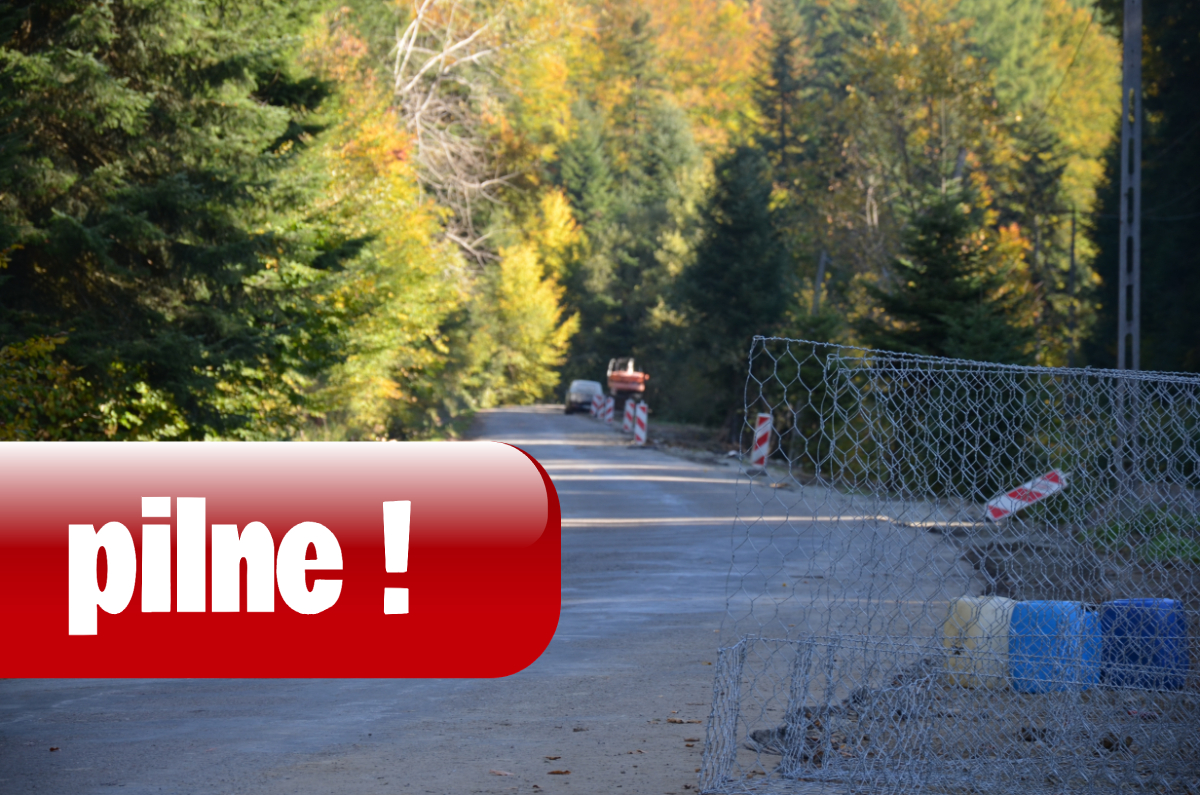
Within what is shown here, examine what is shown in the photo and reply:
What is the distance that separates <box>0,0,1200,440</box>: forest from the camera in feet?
57.4

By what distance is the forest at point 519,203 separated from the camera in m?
17.5

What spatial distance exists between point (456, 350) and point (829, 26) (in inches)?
1967

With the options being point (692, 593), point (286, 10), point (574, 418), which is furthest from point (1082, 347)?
point (692, 593)

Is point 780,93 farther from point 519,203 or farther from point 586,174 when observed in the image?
point 519,203

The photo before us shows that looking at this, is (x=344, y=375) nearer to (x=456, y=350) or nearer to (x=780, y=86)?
(x=456, y=350)

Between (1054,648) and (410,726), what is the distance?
3505 mm

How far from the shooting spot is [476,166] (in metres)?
45.0

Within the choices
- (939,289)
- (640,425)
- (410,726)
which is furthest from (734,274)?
(410,726)

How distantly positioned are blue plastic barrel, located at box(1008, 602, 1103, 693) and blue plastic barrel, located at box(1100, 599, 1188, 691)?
0.36 feet

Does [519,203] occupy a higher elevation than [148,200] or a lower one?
higher

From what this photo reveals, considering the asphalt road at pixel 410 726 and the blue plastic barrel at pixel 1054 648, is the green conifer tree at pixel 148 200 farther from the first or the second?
the blue plastic barrel at pixel 1054 648

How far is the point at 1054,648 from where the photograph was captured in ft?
21.5

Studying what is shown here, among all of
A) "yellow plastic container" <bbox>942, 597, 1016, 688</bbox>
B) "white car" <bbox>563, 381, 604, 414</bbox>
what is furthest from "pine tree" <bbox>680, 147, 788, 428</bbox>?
"yellow plastic container" <bbox>942, 597, 1016, 688</bbox>

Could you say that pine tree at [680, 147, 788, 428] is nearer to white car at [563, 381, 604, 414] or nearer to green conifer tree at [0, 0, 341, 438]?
white car at [563, 381, 604, 414]
